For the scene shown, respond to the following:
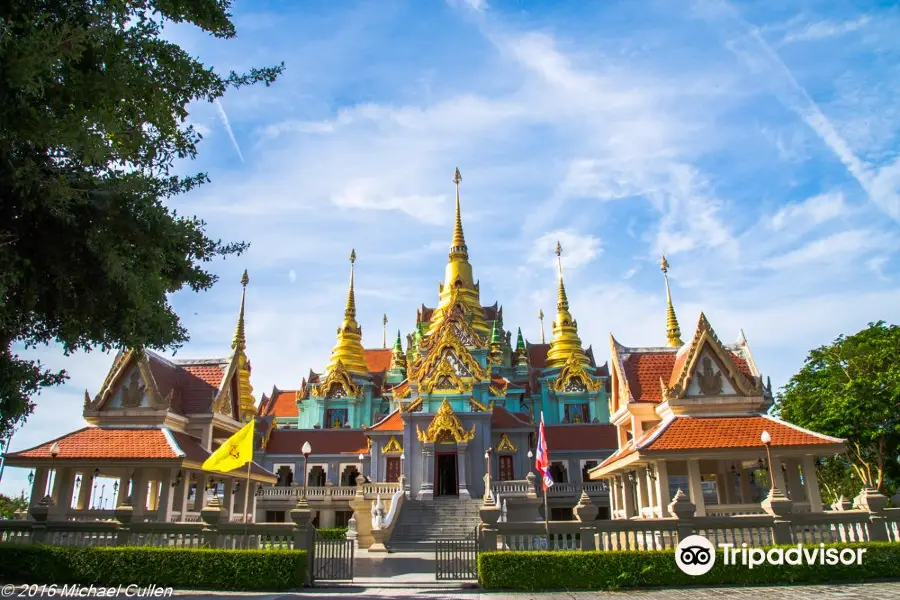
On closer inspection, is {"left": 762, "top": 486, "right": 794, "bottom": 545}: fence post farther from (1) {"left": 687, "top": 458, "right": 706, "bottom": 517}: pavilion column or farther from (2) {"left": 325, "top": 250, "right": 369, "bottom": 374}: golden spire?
(2) {"left": 325, "top": 250, "right": 369, "bottom": 374}: golden spire

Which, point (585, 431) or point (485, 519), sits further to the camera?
point (585, 431)

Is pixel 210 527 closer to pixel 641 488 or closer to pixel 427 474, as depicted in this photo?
pixel 641 488

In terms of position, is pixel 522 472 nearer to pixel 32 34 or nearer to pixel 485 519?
pixel 485 519

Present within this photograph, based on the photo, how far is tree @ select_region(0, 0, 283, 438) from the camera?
30.2 ft

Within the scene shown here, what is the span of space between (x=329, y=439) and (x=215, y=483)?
1113 cm

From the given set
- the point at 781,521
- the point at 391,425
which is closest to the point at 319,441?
the point at 391,425

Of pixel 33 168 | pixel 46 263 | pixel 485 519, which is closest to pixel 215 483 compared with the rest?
pixel 485 519

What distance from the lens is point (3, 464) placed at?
818 inches

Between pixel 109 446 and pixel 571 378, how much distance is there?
111 feet

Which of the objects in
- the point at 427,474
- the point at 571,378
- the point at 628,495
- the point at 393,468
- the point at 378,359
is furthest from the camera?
the point at 378,359

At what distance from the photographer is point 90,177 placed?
10.5m

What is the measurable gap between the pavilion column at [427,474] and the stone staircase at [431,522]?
55 cm

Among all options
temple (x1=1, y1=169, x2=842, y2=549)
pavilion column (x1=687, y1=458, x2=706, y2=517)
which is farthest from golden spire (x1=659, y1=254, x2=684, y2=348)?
pavilion column (x1=687, y1=458, x2=706, y2=517)

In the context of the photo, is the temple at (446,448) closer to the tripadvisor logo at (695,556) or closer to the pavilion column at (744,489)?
the pavilion column at (744,489)
